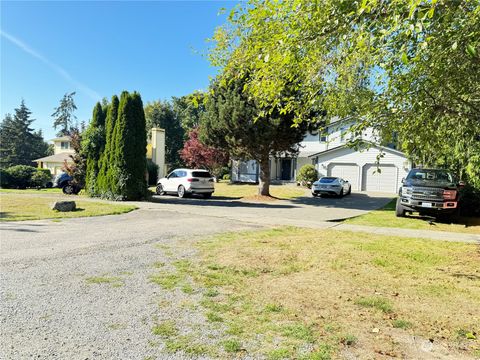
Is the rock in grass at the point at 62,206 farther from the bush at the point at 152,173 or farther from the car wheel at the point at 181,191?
the bush at the point at 152,173

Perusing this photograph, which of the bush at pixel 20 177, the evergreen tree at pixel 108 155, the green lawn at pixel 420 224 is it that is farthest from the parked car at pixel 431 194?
the bush at pixel 20 177

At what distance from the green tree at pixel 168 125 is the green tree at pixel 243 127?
3208 cm

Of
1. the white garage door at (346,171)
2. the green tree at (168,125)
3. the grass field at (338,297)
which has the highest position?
the green tree at (168,125)

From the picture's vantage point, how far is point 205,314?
12.7 ft

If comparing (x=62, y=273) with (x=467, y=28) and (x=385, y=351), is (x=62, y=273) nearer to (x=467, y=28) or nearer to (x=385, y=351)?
(x=385, y=351)

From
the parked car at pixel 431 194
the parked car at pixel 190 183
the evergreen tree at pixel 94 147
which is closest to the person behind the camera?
the parked car at pixel 431 194

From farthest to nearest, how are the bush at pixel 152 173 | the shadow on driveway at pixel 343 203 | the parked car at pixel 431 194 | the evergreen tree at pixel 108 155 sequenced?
the bush at pixel 152 173
the shadow on driveway at pixel 343 203
the evergreen tree at pixel 108 155
the parked car at pixel 431 194

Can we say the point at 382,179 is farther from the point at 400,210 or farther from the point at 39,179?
the point at 39,179

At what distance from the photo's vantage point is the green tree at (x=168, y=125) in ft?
172

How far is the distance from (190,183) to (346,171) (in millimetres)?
16388

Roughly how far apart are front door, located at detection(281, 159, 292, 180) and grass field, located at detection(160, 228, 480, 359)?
97.2 ft

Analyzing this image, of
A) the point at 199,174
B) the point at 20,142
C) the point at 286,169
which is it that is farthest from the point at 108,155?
the point at 20,142

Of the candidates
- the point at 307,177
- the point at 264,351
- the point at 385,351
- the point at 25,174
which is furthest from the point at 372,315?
the point at 25,174

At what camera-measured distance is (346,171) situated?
30.9 m
